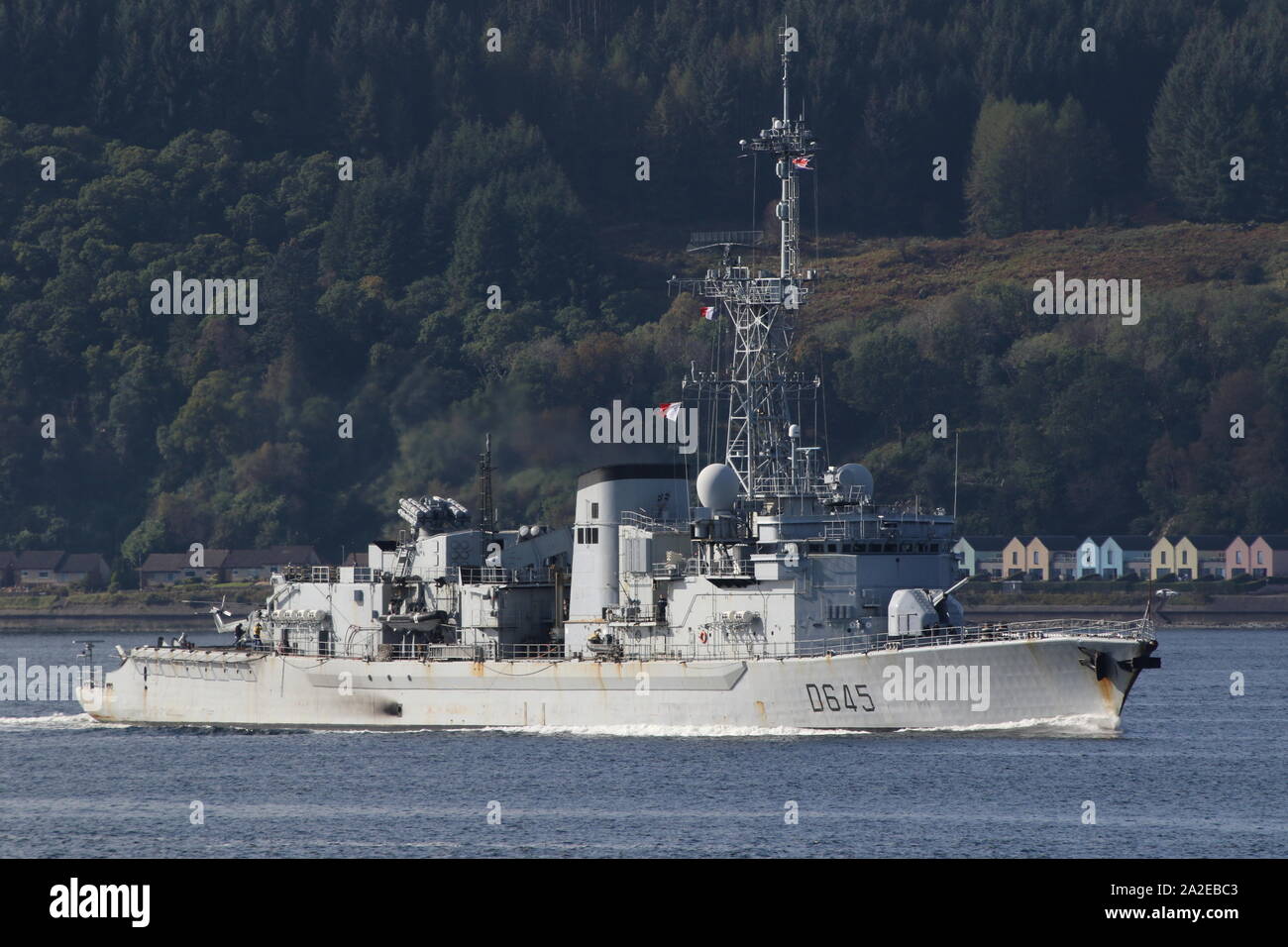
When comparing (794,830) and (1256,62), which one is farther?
(1256,62)

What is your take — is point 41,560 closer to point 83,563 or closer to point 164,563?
point 83,563

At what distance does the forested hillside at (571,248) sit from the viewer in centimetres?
12306

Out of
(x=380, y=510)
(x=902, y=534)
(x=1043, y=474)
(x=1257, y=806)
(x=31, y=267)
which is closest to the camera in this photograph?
(x=1257, y=806)

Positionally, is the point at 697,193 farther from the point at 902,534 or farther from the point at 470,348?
the point at 902,534

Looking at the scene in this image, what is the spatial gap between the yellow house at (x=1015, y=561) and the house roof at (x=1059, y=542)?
4.57 ft

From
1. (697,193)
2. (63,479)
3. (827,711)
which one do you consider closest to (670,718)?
(827,711)

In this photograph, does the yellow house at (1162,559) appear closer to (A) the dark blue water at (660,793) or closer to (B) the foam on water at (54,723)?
(A) the dark blue water at (660,793)

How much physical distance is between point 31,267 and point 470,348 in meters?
39.2

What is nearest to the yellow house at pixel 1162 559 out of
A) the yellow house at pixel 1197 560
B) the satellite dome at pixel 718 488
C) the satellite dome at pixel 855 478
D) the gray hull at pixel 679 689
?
the yellow house at pixel 1197 560

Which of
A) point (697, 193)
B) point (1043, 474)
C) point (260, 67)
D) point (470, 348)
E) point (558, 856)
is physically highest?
point (260, 67)

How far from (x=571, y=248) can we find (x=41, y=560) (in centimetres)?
4887

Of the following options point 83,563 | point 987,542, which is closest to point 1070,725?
point 987,542

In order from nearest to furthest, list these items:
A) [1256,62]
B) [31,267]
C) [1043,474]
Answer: [1043,474], [31,267], [1256,62]

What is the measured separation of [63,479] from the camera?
132125mm
